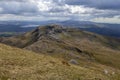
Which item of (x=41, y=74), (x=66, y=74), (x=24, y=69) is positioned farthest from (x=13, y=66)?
(x=66, y=74)

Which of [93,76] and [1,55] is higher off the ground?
[1,55]

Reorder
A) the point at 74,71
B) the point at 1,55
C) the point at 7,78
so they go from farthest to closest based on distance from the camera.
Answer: the point at 1,55 → the point at 74,71 → the point at 7,78

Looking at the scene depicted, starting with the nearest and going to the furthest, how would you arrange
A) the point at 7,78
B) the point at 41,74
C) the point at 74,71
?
the point at 7,78
the point at 41,74
the point at 74,71

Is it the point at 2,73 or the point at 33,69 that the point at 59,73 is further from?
the point at 2,73

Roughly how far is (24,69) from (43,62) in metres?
4.97

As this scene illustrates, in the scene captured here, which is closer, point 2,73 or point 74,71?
point 2,73

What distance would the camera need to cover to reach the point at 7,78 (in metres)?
29.9

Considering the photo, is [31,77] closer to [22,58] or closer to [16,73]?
[16,73]

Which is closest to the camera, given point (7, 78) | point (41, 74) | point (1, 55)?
point (7, 78)

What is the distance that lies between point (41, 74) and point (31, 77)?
6.35 feet

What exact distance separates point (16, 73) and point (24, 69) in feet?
6.64

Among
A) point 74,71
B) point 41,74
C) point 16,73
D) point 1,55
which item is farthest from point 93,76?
point 1,55

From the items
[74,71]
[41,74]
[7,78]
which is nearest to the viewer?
[7,78]

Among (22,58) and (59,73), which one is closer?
(59,73)
